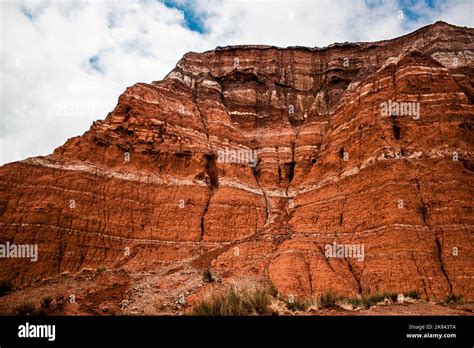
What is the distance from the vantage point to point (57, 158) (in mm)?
38312

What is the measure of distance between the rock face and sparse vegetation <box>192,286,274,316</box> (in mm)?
16913

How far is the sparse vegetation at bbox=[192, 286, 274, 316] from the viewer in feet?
35.1

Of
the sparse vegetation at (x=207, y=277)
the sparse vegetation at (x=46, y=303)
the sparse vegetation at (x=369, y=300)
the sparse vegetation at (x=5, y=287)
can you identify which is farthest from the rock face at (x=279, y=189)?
the sparse vegetation at (x=46, y=303)

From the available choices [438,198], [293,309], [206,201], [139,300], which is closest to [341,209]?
[438,198]

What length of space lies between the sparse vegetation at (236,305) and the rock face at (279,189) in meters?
16.9

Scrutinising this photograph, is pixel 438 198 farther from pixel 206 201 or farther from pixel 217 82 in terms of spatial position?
pixel 217 82

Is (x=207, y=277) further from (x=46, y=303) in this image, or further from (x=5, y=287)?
(x=5, y=287)

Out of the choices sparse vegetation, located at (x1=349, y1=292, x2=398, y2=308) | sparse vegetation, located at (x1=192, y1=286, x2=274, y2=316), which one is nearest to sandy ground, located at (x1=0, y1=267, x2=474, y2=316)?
sparse vegetation, located at (x1=349, y1=292, x2=398, y2=308)

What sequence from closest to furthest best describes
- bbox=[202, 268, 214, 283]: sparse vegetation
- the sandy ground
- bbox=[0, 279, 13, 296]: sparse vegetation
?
the sandy ground
bbox=[0, 279, 13, 296]: sparse vegetation
bbox=[202, 268, 214, 283]: sparse vegetation

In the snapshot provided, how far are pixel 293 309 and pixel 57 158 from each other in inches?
1278

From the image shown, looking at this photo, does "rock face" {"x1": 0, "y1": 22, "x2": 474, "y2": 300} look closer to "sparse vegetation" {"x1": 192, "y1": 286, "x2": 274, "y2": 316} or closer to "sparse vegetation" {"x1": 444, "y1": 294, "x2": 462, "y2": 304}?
"sparse vegetation" {"x1": 444, "y1": 294, "x2": 462, "y2": 304}

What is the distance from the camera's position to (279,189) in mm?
46344

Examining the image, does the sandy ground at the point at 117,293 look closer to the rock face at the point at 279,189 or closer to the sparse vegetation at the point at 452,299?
the rock face at the point at 279,189

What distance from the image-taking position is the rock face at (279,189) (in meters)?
29.2
